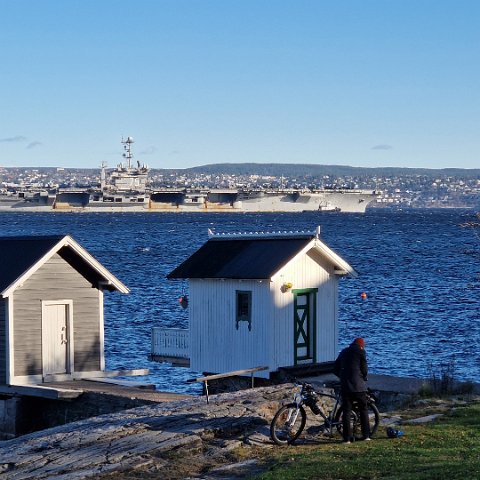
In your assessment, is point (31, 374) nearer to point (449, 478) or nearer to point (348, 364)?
point (348, 364)

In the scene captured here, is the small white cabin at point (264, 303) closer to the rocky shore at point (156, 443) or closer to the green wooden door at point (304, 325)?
the green wooden door at point (304, 325)

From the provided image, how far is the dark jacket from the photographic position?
1672 centimetres

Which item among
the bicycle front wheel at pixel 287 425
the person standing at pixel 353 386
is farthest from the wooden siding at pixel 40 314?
the person standing at pixel 353 386

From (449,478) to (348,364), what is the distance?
3.30 metres

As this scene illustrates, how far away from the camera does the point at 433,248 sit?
126 m

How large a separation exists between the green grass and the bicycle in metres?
0.26

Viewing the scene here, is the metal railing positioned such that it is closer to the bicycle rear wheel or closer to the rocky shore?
the rocky shore

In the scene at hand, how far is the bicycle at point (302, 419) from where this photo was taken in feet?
55.3

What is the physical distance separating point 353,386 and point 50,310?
1181 centimetres

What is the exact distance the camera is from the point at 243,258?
2772 cm

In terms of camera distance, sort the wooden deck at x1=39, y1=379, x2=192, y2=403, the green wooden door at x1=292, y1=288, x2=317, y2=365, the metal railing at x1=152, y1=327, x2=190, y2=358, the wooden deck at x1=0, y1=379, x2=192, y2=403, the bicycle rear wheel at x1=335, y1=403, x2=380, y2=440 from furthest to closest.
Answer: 1. the metal railing at x1=152, y1=327, x2=190, y2=358
2. the green wooden door at x1=292, y1=288, x2=317, y2=365
3. the wooden deck at x1=0, y1=379, x2=192, y2=403
4. the wooden deck at x1=39, y1=379, x2=192, y2=403
5. the bicycle rear wheel at x1=335, y1=403, x2=380, y2=440

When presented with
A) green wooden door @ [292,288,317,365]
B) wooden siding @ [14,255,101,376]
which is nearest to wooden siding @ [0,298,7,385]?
wooden siding @ [14,255,101,376]

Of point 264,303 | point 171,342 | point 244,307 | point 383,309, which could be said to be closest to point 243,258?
point 244,307

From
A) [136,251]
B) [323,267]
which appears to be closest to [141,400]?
[323,267]
